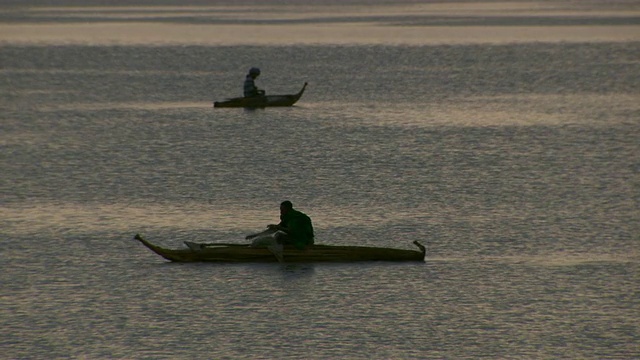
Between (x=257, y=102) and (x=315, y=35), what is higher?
(x=315, y=35)

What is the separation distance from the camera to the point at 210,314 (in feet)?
111

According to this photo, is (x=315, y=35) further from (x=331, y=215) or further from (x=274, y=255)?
(x=274, y=255)

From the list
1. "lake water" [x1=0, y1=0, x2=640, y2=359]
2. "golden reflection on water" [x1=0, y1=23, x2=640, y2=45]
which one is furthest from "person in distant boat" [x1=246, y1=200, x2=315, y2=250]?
"golden reflection on water" [x1=0, y1=23, x2=640, y2=45]

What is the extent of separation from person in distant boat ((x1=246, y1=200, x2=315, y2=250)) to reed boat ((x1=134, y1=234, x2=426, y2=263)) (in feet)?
0.60

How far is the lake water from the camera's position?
106ft

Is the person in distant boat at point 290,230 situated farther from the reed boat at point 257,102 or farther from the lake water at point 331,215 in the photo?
the reed boat at point 257,102

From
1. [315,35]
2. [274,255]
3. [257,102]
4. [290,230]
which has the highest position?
[315,35]

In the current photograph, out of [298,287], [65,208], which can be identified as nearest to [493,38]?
[65,208]

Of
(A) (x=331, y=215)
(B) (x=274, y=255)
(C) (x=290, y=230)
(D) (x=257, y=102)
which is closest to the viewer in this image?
(C) (x=290, y=230)

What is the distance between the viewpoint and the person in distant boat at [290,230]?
3772 centimetres

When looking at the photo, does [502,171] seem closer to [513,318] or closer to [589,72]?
[513,318]

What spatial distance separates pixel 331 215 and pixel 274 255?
30.5 ft

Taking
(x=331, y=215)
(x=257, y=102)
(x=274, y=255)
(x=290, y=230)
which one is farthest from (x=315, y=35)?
(x=290, y=230)

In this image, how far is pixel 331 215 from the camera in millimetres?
47469
